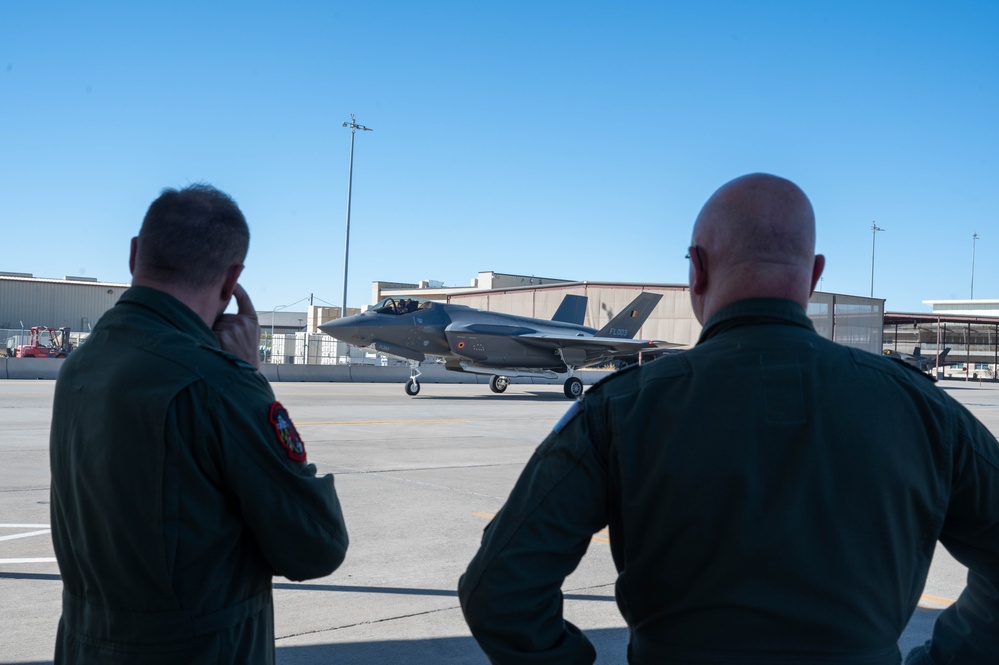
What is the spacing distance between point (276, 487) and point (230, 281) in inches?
24.9

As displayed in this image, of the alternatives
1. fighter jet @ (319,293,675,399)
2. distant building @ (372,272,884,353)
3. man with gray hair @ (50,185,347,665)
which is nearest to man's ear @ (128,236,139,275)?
man with gray hair @ (50,185,347,665)

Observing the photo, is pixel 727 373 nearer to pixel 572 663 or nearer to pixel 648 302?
pixel 572 663

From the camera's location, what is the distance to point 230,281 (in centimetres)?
235

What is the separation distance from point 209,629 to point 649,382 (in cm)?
124

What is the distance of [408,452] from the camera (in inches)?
456

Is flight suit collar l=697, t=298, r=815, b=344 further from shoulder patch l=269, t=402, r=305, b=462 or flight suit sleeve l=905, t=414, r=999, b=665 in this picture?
shoulder patch l=269, t=402, r=305, b=462

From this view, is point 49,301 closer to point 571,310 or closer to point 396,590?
point 571,310

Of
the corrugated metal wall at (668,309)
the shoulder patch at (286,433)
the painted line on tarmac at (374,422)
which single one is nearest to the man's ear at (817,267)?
the shoulder patch at (286,433)

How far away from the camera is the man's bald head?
1.87 m

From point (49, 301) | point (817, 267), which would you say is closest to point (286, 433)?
point (817, 267)

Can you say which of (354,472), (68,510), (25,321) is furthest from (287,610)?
(25,321)

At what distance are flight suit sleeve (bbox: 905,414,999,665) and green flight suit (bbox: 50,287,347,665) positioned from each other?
4.99 ft

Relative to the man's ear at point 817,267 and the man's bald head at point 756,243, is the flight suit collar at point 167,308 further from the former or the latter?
the man's ear at point 817,267

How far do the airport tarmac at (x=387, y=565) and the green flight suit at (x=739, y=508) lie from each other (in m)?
2.60
